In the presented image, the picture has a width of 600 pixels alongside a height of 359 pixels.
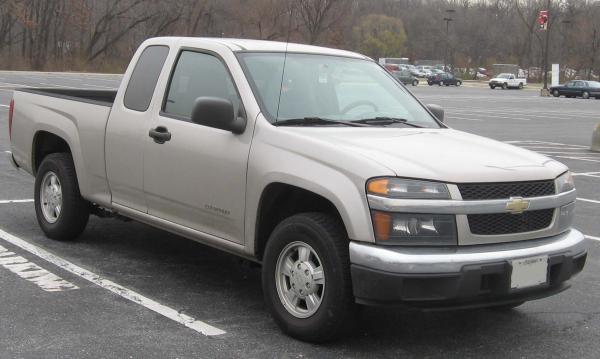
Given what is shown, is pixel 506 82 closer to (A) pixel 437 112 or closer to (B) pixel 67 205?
(A) pixel 437 112

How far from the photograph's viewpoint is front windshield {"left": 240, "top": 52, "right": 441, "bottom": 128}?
5297 millimetres

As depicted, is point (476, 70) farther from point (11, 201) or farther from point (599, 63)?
point (11, 201)

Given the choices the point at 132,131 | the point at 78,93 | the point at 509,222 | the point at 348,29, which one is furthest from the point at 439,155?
the point at 348,29

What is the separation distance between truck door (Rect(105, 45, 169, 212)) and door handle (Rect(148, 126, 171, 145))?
0.19 m

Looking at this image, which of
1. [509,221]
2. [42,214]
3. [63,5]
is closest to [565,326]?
[509,221]

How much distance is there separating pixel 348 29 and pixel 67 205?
63145 mm

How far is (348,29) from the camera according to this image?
6825cm

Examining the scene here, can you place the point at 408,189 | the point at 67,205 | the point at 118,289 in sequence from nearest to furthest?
1. the point at 408,189
2. the point at 118,289
3. the point at 67,205

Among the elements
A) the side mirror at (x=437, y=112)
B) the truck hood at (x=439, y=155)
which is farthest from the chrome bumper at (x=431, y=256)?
the side mirror at (x=437, y=112)

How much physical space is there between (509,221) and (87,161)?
11.8ft

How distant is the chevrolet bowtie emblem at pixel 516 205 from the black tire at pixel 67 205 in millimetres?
3865

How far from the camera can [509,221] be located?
175 inches

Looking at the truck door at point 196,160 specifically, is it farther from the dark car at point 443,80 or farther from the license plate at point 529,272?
the dark car at point 443,80

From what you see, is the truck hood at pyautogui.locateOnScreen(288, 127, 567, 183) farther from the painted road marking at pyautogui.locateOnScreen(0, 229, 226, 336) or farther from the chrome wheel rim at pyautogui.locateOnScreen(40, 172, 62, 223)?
the chrome wheel rim at pyautogui.locateOnScreen(40, 172, 62, 223)
